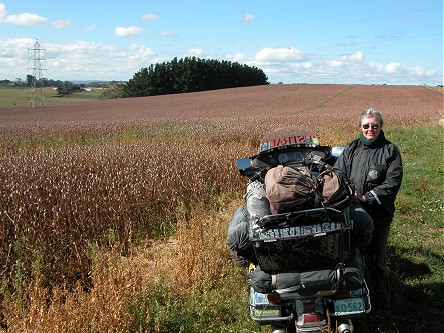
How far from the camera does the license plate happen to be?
2.88 metres

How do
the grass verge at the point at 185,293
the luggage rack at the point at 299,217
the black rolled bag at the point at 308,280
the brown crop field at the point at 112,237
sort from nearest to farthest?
the luggage rack at the point at 299,217 → the black rolled bag at the point at 308,280 → the grass verge at the point at 185,293 → the brown crop field at the point at 112,237

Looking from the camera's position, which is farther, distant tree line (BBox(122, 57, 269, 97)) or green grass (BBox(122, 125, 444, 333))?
distant tree line (BBox(122, 57, 269, 97))

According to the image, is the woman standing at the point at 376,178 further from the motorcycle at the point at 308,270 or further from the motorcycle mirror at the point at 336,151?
the motorcycle at the point at 308,270

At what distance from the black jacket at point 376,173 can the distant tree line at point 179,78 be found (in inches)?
2908

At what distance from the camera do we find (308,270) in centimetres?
280

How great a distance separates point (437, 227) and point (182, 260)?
4.16m

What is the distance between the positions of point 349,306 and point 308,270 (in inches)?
15.8

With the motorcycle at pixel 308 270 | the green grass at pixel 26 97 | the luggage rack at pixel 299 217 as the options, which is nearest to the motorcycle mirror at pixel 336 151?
the motorcycle at pixel 308 270

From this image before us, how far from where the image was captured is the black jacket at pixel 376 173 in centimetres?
376

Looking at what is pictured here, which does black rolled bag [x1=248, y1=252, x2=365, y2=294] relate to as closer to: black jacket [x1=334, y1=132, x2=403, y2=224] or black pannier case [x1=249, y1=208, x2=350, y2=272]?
black pannier case [x1=249, y1=208, x2=350, y2=272]

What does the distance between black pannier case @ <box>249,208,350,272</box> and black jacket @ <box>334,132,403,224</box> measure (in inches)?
46.3

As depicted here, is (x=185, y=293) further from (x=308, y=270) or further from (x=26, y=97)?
(x=26, y=97)

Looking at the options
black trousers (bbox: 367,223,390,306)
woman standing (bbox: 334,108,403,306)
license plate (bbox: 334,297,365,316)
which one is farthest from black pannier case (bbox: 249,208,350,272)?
black trousers (bbox: 367,223,390,306)

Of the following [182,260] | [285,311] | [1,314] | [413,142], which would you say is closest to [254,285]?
[285,311]
